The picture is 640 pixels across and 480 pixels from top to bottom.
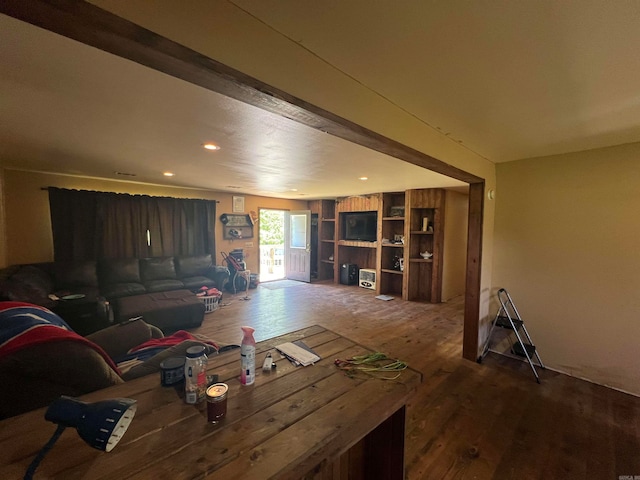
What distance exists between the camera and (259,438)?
88cm

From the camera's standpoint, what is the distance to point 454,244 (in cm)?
559

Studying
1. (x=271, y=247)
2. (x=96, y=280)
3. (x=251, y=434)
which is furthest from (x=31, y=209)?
(x=271, y=247)

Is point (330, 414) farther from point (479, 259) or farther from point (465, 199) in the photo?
point (465, 199)

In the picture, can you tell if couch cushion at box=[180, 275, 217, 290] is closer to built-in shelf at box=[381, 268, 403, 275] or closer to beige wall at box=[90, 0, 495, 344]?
built-in shelf at box=[381, 268, 403, 275]

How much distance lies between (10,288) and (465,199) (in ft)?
24.8

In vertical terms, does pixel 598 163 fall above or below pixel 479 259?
above

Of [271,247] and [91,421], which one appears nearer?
[91,421]

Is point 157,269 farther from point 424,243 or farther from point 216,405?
point 424,243

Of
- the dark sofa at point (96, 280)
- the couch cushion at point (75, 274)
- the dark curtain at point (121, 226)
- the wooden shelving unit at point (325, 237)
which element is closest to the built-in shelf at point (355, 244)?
the wooden shelving unit at point (325, 237)

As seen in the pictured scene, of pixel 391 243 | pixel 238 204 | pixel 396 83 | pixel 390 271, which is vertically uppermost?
pixel 396 83

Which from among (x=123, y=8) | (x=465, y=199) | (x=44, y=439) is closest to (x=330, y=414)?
(x=44, y=439)

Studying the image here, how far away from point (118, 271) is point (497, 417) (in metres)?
5.46

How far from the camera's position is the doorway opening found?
841 centimetres

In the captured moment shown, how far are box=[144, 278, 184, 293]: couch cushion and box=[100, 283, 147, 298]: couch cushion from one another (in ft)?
0.33
